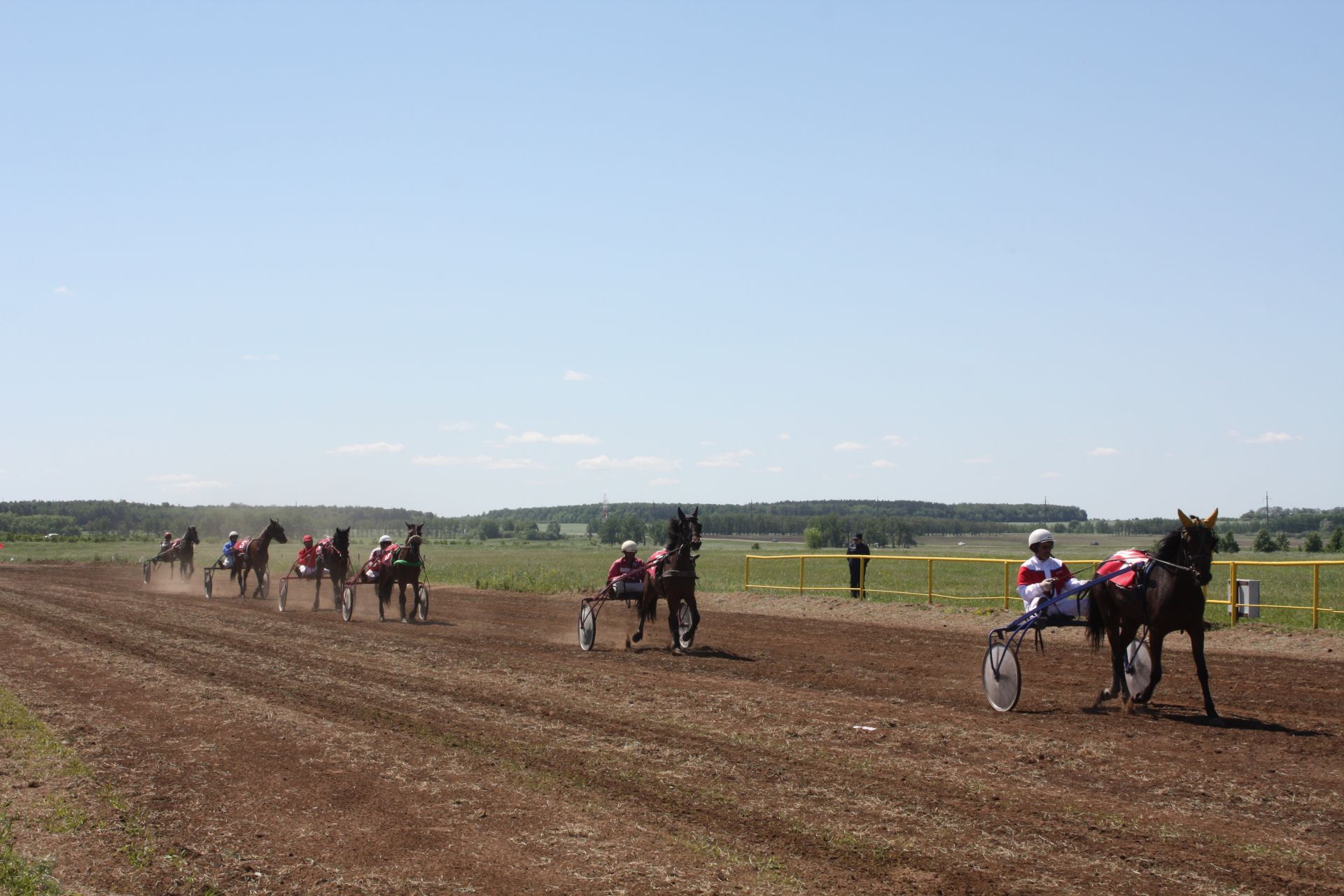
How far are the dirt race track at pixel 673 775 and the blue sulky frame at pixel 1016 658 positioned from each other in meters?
0.47

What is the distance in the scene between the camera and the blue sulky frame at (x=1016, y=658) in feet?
37.6

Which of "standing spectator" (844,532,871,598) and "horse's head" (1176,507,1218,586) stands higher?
"horse's head" (1176,507,1218,586)

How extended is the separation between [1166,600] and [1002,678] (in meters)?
1.84

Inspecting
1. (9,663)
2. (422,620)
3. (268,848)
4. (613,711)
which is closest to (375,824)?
(268,848)

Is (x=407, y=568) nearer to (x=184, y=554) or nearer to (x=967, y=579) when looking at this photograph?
(x=184, y=554)

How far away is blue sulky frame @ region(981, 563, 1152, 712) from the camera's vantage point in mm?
11445

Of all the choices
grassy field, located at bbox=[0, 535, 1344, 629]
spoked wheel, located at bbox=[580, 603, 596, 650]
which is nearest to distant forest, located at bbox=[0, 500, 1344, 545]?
grassy field, located at bbox=[0, 535, 1344, 629]

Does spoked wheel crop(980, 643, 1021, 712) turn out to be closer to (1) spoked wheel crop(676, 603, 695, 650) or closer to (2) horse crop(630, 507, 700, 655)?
(2) horse crop(630, 507, 700, 655)

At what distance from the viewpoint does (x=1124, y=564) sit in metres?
11.4

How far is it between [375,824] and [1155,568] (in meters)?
7.68

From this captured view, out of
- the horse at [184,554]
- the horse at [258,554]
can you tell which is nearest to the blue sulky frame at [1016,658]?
the horse at [258,554]

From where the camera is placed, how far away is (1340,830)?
6984 millimetres

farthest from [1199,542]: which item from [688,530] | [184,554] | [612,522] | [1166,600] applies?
[612,522]

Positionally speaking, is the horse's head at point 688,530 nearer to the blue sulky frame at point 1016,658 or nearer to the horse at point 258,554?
the blue sulky frame at point 1016,658
